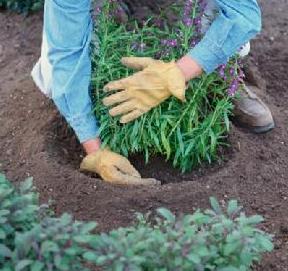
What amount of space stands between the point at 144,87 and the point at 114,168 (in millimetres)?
340

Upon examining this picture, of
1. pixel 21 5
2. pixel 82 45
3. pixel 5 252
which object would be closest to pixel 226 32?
pixel 82 45

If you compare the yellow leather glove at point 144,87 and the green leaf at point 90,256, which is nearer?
the green leaf at point 90,256

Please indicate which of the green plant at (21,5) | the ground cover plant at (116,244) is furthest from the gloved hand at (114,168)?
the green plant at (21,5)

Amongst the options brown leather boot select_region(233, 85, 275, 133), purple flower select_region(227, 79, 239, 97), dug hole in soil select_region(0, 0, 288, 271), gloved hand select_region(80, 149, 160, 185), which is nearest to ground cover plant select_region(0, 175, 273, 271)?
dug hole in soil select_region(0, 0, 288, 271)

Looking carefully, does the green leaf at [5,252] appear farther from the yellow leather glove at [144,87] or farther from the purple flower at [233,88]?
the purple flower at [233,88]

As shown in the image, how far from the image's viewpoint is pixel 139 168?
331 cm

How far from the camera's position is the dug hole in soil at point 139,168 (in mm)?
2948

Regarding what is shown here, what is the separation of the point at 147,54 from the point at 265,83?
2.96 ft

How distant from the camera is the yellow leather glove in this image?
3.05 metres

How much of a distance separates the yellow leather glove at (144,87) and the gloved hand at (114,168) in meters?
0.16

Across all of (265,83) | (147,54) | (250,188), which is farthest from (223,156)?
(265,83)

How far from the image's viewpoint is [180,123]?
318 centimetres

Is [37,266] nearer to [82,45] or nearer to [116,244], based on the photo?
[116,244]

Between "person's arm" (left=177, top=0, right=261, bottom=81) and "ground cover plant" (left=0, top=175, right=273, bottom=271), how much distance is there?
991 millimetres
